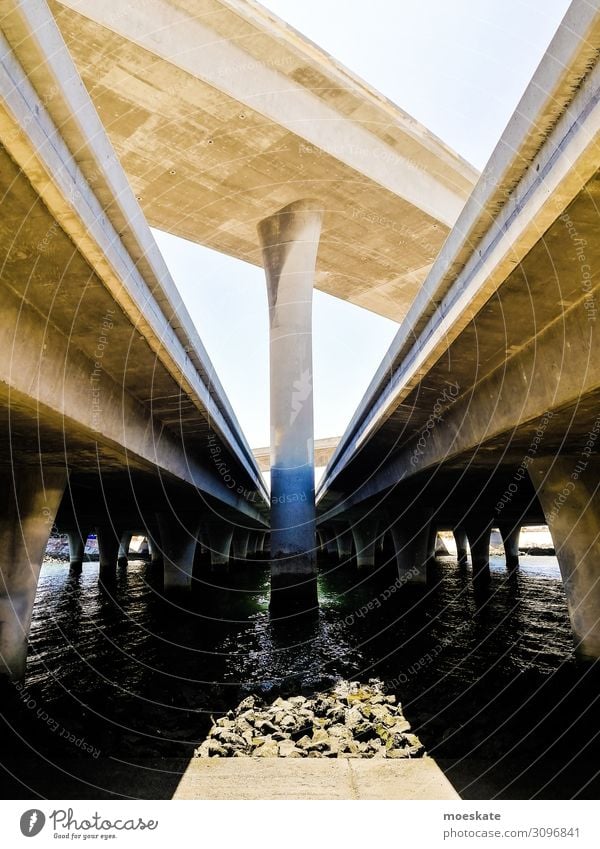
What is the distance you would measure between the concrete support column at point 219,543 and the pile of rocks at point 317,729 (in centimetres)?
2732

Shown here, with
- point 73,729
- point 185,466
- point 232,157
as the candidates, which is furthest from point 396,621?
point 232,157

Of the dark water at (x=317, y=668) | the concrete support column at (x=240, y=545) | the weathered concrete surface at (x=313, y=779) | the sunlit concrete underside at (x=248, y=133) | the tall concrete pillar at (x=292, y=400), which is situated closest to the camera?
the weathered concrete surface at (x=313, y=779)

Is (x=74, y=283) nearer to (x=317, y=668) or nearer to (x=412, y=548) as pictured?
A: (x=317, y=668)

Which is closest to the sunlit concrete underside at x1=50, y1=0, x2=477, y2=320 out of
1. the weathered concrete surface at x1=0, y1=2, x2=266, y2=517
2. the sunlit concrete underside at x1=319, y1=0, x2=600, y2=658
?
the sunlit concrete underside at x1=319, y1=0, x2=600, y2=658

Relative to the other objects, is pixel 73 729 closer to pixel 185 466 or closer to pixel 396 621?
pixel 185 466

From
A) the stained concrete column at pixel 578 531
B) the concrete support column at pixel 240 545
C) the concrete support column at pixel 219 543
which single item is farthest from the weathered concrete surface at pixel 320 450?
Answer: the stained concrete column at pixel 578 531

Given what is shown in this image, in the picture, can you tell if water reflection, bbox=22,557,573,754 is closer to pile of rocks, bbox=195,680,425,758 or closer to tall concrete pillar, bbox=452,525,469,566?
pile of rocks, bbox=195,680,425,758

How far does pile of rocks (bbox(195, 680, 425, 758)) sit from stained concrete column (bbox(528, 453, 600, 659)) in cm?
388

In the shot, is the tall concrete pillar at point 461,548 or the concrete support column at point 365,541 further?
the tall concrete pillar at point 461,548

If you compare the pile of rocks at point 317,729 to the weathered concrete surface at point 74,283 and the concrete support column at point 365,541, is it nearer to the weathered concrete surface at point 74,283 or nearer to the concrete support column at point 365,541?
the weathered concrete surface at point 74,283

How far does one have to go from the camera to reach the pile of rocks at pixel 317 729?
19.8ft

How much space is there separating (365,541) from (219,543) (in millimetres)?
10451

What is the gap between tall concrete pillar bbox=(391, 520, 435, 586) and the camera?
23230 millimetres

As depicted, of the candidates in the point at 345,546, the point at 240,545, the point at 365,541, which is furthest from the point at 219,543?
the point at 345,546
